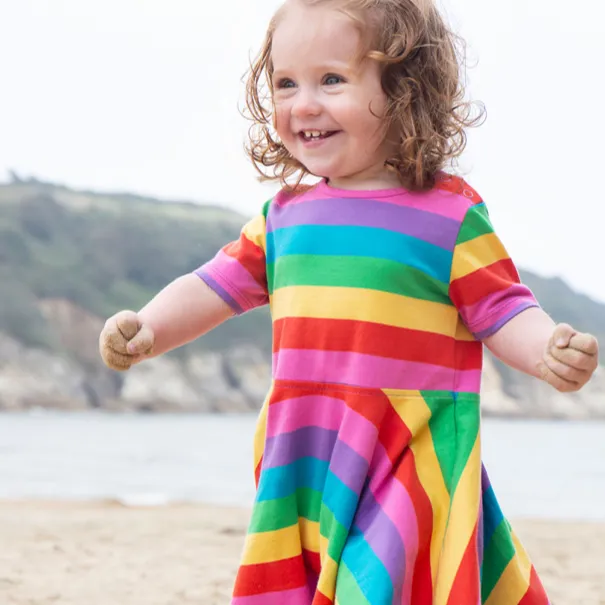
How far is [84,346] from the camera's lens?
31141mm

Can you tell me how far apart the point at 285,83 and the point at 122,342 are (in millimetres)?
457

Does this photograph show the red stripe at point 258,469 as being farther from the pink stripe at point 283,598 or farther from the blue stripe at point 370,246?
the blue stripe at point 370,246

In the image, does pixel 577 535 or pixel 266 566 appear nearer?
pixel 266 566

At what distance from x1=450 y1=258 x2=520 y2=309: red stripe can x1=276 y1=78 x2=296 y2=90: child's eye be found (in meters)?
0.38

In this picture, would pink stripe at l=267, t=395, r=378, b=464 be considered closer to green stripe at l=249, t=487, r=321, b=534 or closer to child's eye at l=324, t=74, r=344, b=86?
green stripe at l=249, t=487, r=321, b=534

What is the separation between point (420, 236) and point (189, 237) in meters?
29.8

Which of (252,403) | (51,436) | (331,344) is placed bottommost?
(252,403)

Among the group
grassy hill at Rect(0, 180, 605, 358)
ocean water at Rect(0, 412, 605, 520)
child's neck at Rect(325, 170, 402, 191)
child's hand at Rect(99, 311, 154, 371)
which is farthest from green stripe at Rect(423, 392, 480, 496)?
grassy hill at Rect(0, 180, 605, 358)

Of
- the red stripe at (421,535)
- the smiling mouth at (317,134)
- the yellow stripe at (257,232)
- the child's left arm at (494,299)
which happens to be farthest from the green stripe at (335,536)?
the smiling mouth at (317,134)

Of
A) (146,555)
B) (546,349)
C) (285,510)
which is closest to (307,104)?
(546,349)

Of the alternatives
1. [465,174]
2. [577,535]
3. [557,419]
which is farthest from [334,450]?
[557,419]

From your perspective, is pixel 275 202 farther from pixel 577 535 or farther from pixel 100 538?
pixel 577 535

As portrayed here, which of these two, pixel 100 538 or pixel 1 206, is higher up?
pixel 100 538

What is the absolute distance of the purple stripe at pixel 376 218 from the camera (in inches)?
58.6
